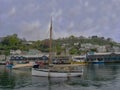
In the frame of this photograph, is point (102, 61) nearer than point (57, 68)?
No

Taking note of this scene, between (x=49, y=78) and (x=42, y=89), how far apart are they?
21133 mm

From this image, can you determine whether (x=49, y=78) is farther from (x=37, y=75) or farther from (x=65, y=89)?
(x=65, y=89)

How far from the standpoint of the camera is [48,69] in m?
81.9

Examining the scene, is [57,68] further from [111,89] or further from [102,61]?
[102,61]

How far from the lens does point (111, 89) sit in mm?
57500

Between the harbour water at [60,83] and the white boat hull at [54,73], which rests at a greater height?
the white boat hull at [54,73]

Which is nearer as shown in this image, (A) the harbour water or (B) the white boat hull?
A: (A) the harbour water

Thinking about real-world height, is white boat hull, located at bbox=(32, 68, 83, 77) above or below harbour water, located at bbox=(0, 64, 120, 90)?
above

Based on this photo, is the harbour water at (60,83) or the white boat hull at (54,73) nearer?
the harbour water at (60,83)

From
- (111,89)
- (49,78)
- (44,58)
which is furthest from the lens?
(44,58)

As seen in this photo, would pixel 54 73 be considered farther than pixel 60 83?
Yes

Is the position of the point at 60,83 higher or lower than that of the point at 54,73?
lower

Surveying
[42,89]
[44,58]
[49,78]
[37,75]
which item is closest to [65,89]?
[42,89]

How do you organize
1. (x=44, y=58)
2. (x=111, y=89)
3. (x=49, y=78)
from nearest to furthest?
(x=111, y=89), (x=49, y=78), (x=44, y=58)
